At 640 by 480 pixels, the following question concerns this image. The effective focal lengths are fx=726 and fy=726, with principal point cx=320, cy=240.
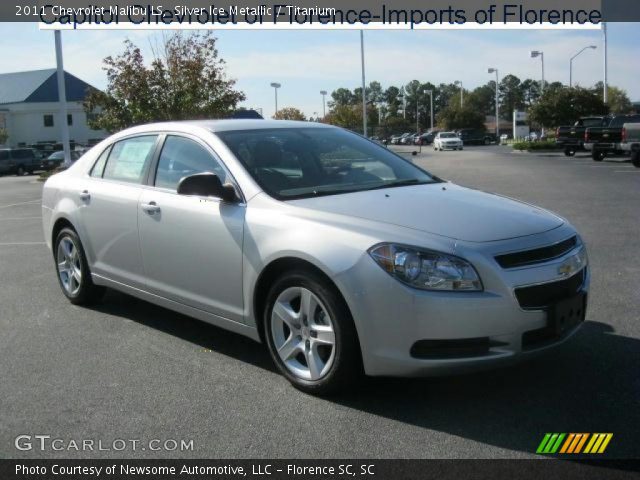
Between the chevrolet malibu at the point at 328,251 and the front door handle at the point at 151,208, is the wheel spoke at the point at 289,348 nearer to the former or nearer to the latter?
the chevrolet malibu at the point at 328,251

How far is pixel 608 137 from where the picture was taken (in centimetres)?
2869

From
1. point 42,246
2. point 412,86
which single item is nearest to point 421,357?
point 42,246

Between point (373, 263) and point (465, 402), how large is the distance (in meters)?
0.99

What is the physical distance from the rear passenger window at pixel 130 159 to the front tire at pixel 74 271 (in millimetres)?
743

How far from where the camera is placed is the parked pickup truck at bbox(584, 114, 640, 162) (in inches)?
1116

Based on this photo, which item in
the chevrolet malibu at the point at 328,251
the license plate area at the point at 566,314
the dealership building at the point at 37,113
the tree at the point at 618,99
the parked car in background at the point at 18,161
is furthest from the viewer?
the tree at the point at 618,99

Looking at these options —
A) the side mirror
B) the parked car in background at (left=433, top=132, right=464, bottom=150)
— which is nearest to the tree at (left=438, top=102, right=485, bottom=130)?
the parked car in background at (left=433, top=132, right=464, bottom=150)

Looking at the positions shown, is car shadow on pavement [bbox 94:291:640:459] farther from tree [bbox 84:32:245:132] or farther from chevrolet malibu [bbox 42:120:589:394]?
tree [bbox 84:32:245:132]

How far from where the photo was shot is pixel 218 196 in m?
4.68

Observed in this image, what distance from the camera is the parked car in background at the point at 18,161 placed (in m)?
42.7

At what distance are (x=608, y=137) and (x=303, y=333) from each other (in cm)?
2738

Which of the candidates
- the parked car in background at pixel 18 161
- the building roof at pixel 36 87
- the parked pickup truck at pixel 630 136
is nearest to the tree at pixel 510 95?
the building roof at pixel 36 87

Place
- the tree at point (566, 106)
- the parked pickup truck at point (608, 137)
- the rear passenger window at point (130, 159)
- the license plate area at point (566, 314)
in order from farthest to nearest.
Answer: the tree at point (566, 106), the parked pickup truck at point (608, 137), the rear passenger window at point (130, 159), the license plate area at point (566, 314)

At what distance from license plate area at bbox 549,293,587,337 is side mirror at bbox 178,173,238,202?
6.83ft
